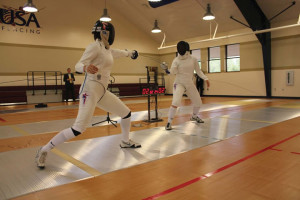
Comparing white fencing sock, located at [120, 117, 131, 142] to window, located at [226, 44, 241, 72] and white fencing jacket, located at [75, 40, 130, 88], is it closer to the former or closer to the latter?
white fencing jacket, located at [75, 40, 130, 88]

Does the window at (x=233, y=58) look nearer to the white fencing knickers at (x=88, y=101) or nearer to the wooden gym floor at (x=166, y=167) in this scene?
the wooden gym floor at (x=166, y=167)

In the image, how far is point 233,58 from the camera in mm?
13141

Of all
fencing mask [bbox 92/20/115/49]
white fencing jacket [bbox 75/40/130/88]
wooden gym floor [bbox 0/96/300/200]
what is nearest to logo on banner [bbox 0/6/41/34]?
wooden gym floor [bbox 0/96/300/200]

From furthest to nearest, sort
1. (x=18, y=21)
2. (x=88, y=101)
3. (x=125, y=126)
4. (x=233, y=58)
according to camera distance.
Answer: (x=233, y=58) < (x=18, y=21) < (x=125, y=126) < (x=88, y=101)

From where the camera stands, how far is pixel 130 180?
2262mm

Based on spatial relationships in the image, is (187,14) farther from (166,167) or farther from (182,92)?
(166,167)

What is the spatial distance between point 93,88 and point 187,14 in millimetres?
11250

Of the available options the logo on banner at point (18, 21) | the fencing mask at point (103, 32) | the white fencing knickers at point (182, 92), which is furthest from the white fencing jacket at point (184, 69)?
the logo on banner at point (18, 21)

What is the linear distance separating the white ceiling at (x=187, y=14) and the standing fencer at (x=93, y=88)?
9273 mm

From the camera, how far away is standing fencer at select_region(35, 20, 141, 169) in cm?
264

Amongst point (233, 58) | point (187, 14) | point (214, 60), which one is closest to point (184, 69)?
point (187, 14)

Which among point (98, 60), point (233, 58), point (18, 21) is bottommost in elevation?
point (98, 60)

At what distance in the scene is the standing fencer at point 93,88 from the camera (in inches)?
104

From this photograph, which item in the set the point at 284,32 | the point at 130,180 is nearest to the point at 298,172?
the point at 130,180
